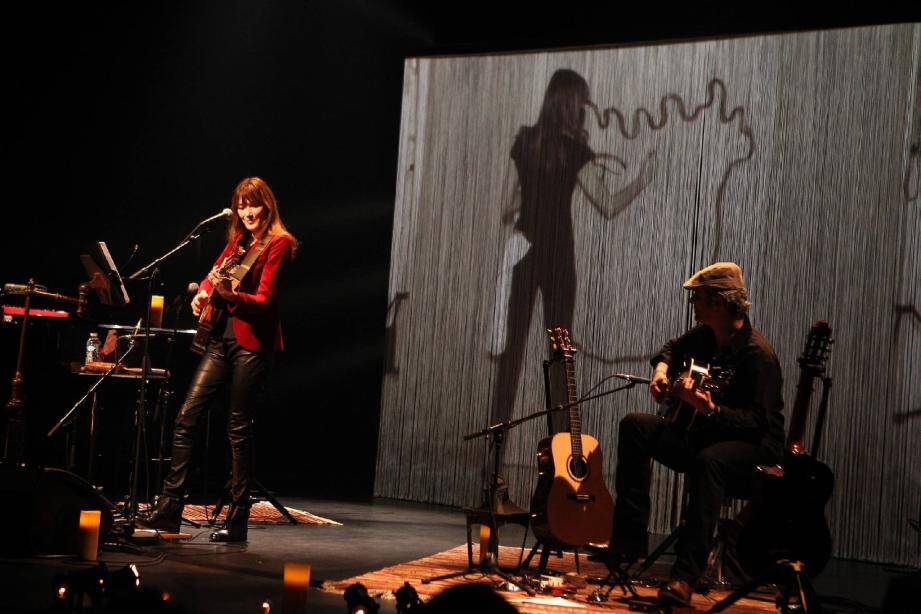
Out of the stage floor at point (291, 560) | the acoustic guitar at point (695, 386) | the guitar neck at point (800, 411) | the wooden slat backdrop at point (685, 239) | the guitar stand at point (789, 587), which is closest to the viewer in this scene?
the guitar stand at point (789, 587)

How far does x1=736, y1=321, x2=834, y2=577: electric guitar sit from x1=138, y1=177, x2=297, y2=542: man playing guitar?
2.27 metres

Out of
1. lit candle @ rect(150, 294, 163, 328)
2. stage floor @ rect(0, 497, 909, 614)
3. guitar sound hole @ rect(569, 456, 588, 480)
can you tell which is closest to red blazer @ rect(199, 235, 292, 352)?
lit candle @ rect(150, 294, 163, 328)

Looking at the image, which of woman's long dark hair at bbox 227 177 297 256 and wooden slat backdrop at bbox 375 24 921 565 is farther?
wooden slat backdrop at bbox 375 24 921 565

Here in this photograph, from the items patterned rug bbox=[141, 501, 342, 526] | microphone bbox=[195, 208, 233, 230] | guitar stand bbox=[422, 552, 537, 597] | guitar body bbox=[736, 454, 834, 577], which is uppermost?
microphone bbox=[195, 208, 233, 230]

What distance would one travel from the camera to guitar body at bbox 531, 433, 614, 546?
429 centimetres

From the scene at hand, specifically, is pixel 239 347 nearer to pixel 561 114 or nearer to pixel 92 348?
pixel 92 348

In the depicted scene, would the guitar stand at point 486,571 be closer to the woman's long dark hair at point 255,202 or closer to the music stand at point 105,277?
the woman's long dark hair at point 255,202

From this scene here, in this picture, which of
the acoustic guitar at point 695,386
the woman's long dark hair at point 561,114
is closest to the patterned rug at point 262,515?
the acoustic guitar at point 695,386

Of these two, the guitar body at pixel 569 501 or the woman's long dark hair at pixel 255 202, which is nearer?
the guitar body at pixel 569 501

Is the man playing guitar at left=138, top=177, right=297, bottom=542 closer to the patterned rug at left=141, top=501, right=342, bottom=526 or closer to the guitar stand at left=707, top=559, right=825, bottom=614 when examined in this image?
the patterned rug at left=141, top=501, right=342, bottom=526

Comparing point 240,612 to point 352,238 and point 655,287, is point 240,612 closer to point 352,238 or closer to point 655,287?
point 655,287

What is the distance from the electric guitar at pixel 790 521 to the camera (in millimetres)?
3715

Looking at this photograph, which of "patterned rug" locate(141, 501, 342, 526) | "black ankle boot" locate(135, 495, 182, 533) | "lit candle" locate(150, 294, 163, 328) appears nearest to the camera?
"black ankle boot" locate(135, 495, 182, 533)

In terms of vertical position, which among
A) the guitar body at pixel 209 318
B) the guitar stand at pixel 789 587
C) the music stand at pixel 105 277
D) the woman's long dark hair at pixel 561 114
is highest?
the woman's long dark hair at pixel 561 114
